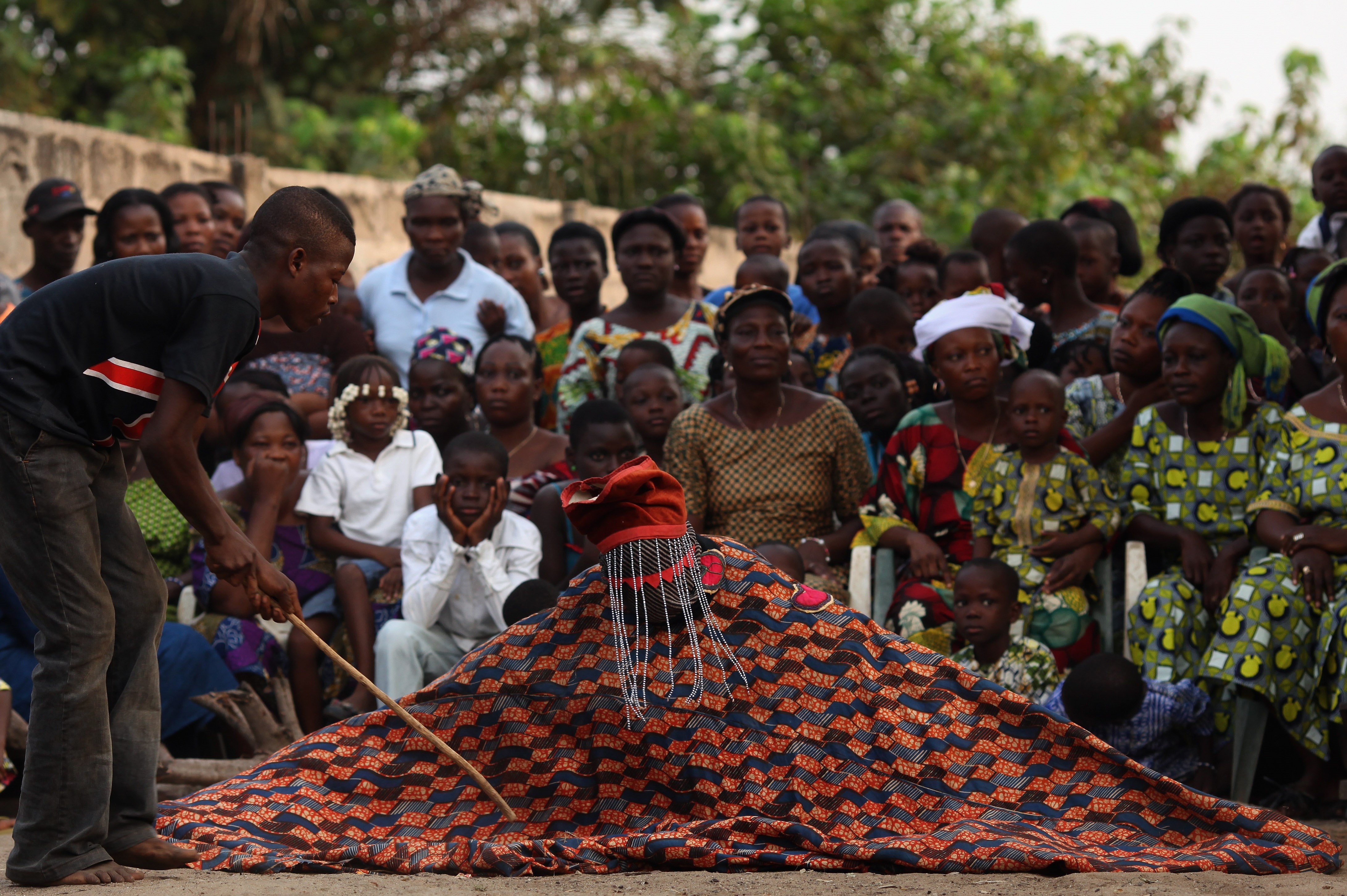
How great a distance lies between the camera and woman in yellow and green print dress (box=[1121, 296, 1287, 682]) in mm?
5309

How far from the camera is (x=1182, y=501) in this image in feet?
18.1

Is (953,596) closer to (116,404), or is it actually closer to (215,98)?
(116,404)

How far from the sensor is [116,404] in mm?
3588

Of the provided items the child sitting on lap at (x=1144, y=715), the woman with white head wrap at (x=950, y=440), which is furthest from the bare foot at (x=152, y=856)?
the woman with white head wrap at (x=950, y=440)

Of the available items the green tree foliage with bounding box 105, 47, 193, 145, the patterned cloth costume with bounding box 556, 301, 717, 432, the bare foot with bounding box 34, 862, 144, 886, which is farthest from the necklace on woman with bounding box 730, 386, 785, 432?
the green tree foliage with bounding box 105, 47, 193, 145

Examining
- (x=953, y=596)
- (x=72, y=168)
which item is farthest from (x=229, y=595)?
(x=72, y=168)

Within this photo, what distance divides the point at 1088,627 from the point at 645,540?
6.51 ft

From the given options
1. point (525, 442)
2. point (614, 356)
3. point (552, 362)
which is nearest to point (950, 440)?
point (614, 356)

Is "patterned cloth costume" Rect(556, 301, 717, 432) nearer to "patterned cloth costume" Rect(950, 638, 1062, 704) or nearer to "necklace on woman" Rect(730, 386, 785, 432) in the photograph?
"necklace on woman" Rect(730, 386, 785, 432)

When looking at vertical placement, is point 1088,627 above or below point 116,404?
below

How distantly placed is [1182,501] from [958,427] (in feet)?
3.08

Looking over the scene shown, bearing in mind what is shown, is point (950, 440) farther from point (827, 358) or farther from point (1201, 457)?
point (827, 358)

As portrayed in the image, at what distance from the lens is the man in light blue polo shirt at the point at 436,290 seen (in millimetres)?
7312

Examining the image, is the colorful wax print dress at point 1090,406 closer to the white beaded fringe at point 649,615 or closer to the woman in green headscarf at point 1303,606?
the woman in green headscarf at point 1303,606
